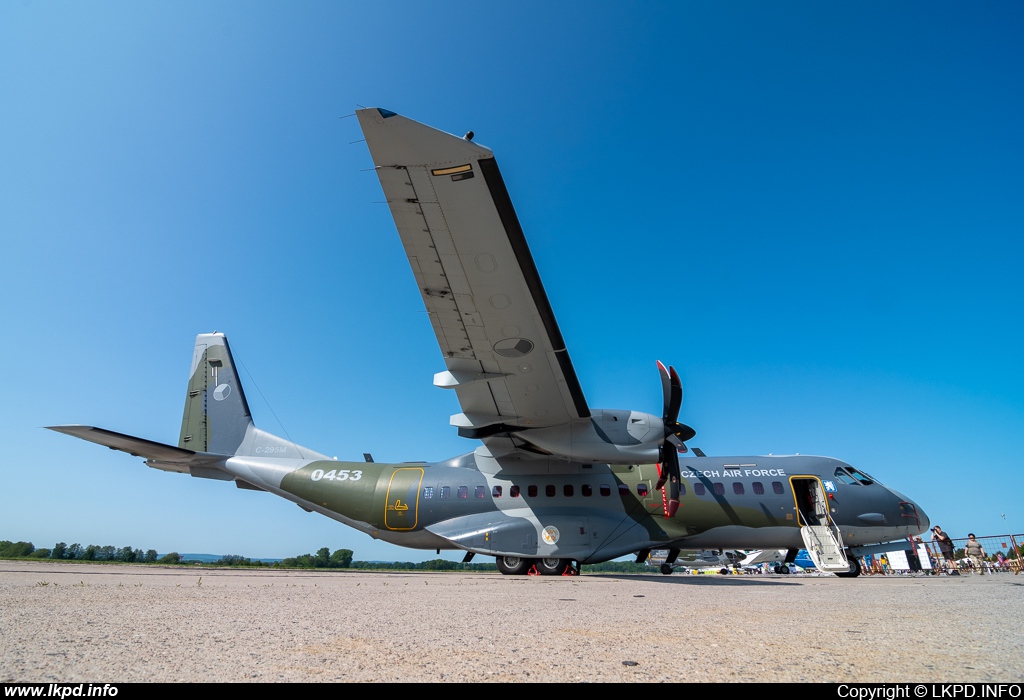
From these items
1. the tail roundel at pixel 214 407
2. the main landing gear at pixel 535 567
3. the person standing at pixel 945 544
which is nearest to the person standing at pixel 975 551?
the person standing at pixel 945 544

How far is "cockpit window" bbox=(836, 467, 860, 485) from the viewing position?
12.8 m

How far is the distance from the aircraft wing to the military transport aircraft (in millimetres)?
43

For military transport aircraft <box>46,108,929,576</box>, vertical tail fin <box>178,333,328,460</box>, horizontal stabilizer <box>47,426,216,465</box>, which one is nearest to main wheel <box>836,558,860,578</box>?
military transport aircraft <box>46,108,929,576</box>

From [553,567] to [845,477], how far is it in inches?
327

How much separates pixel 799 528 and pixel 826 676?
12.4m

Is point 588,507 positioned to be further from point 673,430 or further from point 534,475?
point 673,430

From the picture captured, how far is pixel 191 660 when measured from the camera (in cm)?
204

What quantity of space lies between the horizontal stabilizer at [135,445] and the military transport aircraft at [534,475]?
42 millimetres

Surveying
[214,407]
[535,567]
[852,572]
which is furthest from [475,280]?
[852,572]

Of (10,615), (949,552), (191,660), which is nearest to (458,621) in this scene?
(191,660)

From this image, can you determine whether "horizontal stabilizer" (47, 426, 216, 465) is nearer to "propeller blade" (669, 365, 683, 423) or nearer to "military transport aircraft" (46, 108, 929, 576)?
"military transport aircraft" (46, 108, 929, 576)

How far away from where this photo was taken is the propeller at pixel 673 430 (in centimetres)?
1078
